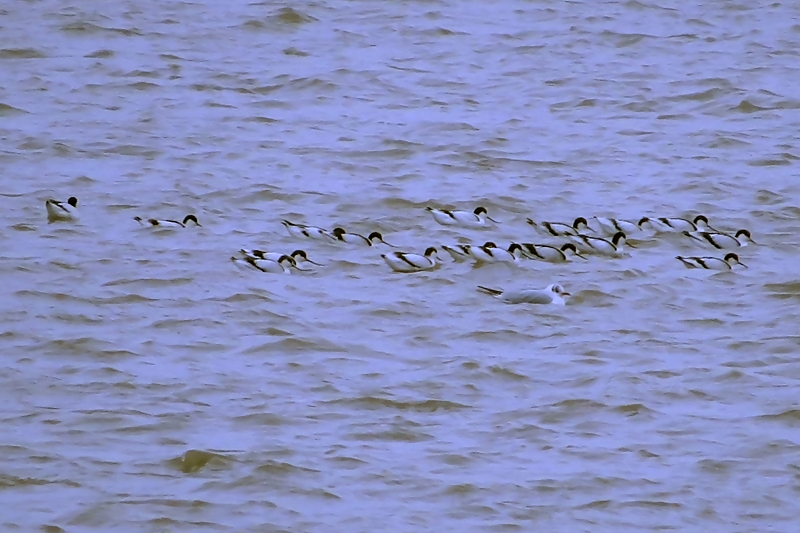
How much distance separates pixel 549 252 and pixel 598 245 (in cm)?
52

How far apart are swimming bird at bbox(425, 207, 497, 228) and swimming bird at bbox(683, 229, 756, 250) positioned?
6.42ft

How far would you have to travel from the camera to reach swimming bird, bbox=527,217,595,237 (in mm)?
13734

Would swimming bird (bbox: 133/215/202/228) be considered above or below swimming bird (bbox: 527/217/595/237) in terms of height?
below

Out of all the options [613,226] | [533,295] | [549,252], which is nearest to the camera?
[533,295]

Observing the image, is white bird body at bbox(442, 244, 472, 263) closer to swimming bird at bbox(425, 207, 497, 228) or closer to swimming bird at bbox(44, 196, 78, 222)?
swimming bird at bbox(425, 207, 497, 228)

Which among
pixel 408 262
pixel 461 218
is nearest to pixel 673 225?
pixel 461 218

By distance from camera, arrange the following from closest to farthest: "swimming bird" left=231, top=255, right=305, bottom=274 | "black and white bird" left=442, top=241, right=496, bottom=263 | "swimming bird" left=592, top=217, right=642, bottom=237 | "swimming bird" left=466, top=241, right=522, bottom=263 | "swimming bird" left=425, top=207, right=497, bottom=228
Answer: "swimming bird" left=231, top=255, right=305, bottom=274 < "swimming bird" left=466, top=241, right=522, bottom=263 < "black and white bird" left=442, top=241, right=496, bottom=263 < "swimming bird" left=592, top=217, right=642, bottom=237 < "swimming bird" left=425, top=207, right=497, bottom=228

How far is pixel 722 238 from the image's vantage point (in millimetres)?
13648

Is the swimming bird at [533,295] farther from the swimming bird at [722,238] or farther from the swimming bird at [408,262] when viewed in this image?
the swimming bird at [722,238]

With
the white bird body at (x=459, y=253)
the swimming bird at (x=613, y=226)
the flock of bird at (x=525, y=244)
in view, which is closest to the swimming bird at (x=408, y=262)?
the flock of bird at (x=525, y=244)

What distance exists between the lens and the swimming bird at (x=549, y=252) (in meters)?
13.2

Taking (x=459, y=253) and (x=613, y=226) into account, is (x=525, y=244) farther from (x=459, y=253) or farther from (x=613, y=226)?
(x=613, y=226)

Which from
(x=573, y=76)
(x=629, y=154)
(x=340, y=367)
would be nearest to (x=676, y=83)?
(x=573, y=76)

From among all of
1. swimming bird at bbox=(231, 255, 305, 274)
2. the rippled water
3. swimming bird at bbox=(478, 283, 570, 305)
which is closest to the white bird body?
the rippled water
